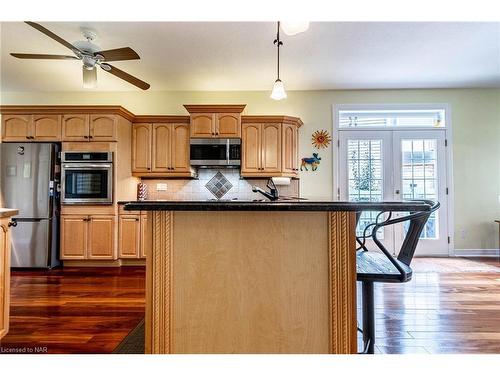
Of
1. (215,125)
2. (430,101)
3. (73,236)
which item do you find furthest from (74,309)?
(430,101)

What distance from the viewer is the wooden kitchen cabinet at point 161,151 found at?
4.37 meters

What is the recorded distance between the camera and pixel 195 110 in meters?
4.27

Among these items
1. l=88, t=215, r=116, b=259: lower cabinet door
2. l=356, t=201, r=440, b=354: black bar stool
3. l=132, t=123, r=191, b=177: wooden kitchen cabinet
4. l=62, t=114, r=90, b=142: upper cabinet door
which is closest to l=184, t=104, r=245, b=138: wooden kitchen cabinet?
l=132, t=123, r=191, b=177: wooden kitchen cabinet

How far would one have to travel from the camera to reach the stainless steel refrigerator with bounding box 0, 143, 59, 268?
12.4ft

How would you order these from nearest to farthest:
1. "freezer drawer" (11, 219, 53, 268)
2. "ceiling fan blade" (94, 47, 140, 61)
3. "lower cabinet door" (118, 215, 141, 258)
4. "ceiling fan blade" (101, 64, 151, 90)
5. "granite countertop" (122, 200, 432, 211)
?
"granite countertop" (122, 200, 432, 211), "ceiling fan blade" (94, 47, 140, 61), "ceiling fan blade" (101, 64, 151, 90), "freezer drawer" (11, 219, 53, 268), "lower cabinet door" (118, 215, 141, 258)

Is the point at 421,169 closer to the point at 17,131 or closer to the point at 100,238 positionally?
the point at 100,238

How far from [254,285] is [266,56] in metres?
3.06

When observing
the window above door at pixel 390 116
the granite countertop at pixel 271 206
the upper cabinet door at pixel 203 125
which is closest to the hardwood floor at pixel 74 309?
the granite countertop at pixel 271 206

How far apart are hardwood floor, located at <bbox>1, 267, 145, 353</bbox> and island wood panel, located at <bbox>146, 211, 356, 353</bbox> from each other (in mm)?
916

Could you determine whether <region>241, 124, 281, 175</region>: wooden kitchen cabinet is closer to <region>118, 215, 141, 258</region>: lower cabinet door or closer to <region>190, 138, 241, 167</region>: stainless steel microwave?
<region>190, 138, 241, 167</region>: stainless steel microwave

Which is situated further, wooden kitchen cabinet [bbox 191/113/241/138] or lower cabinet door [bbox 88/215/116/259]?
wooden kitchen cabinet [bbox 191/113/241/138]
